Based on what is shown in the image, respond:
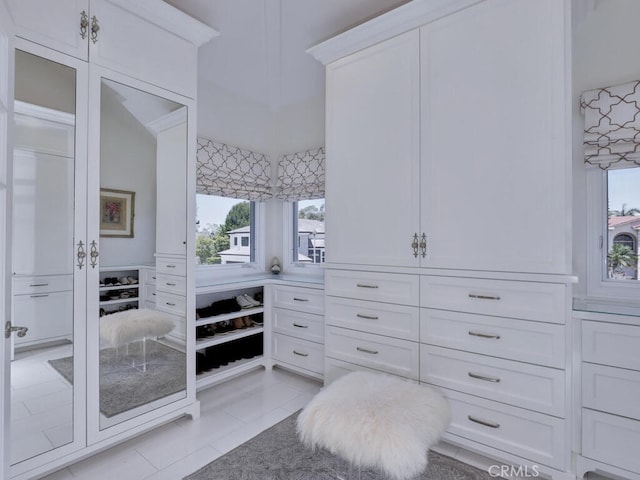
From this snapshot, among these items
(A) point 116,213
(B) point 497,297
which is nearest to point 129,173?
(A) point 116,213

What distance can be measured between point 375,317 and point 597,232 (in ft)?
4.93

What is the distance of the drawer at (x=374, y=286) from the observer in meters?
2.06

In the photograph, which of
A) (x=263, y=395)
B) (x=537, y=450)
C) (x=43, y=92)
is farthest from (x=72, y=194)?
(x=537, y=450)

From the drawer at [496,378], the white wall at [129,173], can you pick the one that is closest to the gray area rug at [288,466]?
the drawer at [496,378]

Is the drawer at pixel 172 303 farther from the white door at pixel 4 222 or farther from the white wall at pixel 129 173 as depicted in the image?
the white door at pixel 4 222

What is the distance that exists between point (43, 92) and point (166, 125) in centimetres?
63

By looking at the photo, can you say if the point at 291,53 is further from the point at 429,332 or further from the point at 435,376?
the point at 435,376

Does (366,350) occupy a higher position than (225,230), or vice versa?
(225,230)

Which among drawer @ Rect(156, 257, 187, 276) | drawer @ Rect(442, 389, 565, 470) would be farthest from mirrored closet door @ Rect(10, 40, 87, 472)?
drawer @ Rect(442, 389, 565, 470)

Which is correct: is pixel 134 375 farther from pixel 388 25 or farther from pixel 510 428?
pixel 388 25

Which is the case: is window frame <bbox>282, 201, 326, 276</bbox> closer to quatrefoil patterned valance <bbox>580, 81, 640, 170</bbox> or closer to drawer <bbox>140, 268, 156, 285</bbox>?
drawer <bbox>140, 268, 156, 285</bbox>

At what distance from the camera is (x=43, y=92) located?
1636mm

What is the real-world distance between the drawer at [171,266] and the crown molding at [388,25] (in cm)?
182

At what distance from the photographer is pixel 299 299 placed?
292 centimetres
